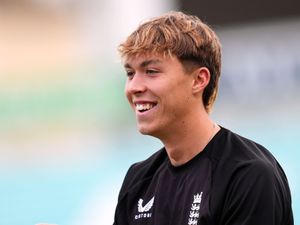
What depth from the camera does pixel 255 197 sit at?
86.0 inches

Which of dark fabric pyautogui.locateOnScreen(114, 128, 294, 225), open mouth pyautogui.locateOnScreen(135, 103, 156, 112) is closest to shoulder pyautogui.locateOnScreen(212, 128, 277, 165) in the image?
dark fabric pyautogui.locateOnScreen(114, 128, 294, 225)

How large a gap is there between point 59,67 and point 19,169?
100 cm

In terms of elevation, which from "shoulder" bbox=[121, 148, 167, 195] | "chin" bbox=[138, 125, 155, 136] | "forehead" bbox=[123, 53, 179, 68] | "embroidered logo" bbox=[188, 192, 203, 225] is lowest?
"embroidered logo" bbox=[188, 192, 203, 225]

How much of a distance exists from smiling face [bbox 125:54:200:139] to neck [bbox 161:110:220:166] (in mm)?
26

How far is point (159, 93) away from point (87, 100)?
3.59 metres

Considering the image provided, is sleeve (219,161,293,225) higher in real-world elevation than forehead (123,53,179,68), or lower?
lower

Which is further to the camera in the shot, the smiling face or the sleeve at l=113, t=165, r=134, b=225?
the sleeve at l=113, t=165, r=134, b=225

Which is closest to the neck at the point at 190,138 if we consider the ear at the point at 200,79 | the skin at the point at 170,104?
the skin at the point at 170,104

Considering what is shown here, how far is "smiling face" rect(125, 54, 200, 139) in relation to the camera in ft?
7.97

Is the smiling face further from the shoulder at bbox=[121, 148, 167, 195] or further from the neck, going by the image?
the shoulder at bbox=[121, 148, 167, 195]

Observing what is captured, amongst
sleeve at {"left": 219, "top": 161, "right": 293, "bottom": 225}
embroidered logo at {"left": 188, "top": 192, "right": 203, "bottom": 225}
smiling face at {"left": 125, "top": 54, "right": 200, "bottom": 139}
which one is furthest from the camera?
smiling face at {"left": 125, "top": 54, "right": 200, "bottom": 139}

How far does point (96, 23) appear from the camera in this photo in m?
5.95

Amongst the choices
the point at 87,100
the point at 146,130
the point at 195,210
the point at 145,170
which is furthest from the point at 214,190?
the point at 87,100

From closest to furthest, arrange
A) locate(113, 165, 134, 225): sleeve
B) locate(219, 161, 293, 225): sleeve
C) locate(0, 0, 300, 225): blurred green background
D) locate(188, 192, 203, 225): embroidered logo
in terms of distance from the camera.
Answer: locate(219, 161, 293, 225): sleeve < locate(188, 192, 203, 225): embroidered logo < locate(113, 165, 134, 225): sleeve < locate(0, 0, 300, 225): blurred green background
